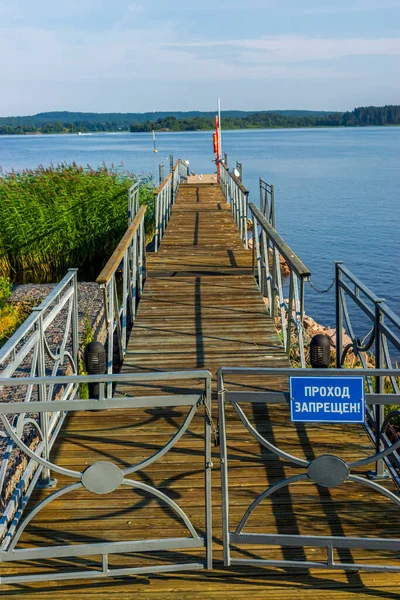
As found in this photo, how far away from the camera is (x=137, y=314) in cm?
779

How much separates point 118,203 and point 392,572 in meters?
12.8

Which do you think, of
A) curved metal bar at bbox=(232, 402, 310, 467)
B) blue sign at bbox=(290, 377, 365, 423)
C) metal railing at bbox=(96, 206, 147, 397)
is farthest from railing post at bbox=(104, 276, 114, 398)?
blue sign at bbox=(290, 377, 365, 423)

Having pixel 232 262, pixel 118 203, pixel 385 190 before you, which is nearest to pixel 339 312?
pixel 232 262

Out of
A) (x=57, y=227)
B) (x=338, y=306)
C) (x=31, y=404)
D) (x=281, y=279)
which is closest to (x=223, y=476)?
(x=31, y=404)

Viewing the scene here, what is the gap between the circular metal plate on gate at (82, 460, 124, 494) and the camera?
3.13 m

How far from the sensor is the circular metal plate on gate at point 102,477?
3.13 m

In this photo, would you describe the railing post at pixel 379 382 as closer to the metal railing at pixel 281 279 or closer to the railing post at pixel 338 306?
the railing post at pixel 338 306

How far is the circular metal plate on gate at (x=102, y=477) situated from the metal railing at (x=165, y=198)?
8.25 metres

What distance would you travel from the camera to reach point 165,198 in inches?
583

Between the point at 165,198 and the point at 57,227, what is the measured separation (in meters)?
2.40

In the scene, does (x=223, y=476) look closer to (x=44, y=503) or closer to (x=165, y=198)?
(x=44, y=503)

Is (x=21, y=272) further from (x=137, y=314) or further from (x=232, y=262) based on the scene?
(x=137, y=314)

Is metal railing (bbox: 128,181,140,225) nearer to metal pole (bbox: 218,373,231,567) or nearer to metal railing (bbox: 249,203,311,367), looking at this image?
metal railing (bbox: 249,203,311,367)

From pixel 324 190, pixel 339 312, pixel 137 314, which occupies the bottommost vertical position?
pixel 324 190
